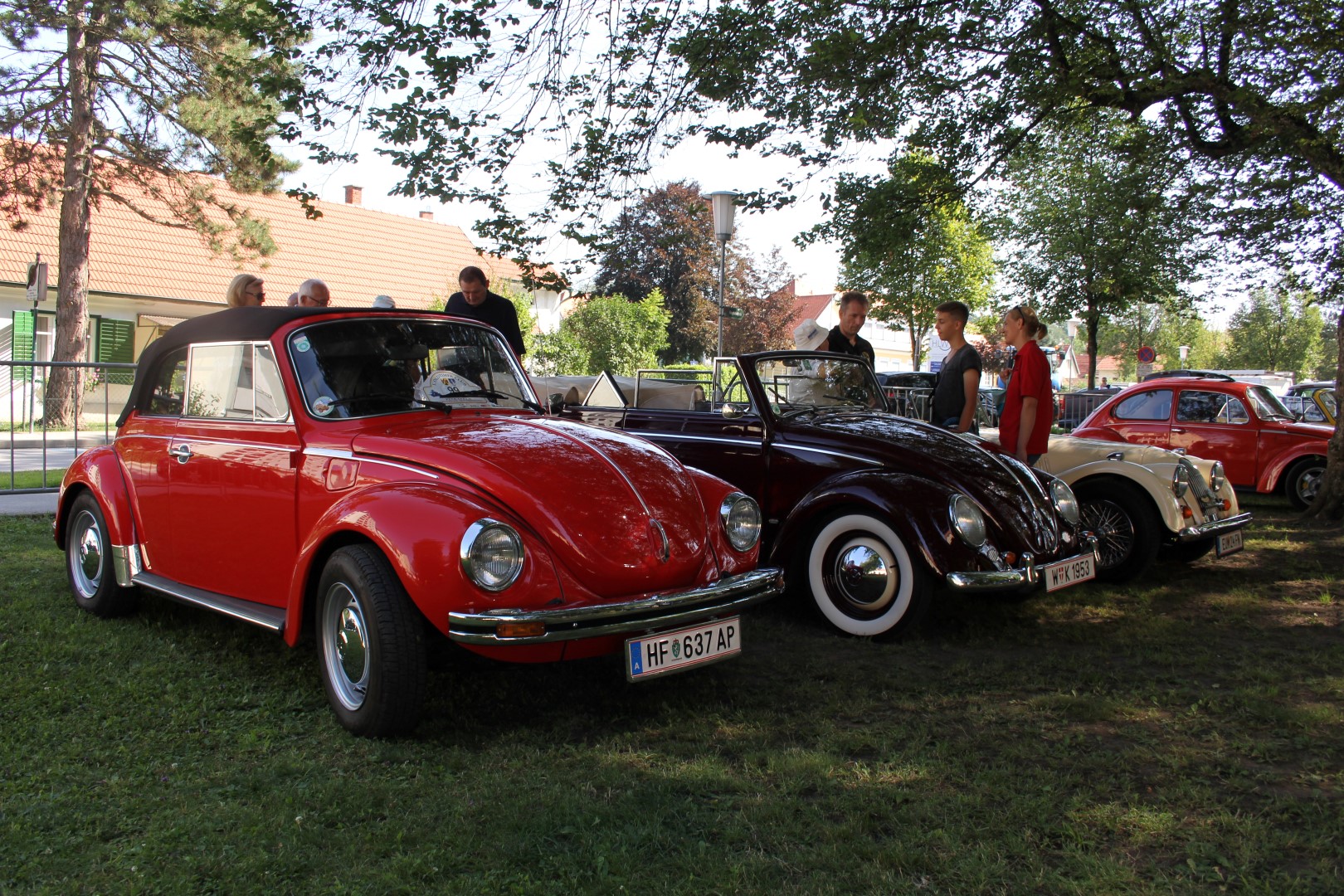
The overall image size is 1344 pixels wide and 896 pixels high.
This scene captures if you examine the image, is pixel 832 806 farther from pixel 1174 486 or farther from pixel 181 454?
pixel 1174 486

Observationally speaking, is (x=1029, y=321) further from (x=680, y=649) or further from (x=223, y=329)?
(x=223, y=329)

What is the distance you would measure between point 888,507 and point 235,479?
3.36 metres

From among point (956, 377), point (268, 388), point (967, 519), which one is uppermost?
point (956, 377)

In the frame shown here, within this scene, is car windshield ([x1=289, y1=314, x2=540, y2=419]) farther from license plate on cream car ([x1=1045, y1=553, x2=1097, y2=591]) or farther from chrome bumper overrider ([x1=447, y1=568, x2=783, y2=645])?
license plate on cream car ([x1=1045, y1=553, x2=1097, y2=591])

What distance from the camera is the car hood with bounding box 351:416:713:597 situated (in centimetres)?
381

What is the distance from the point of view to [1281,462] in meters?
11.6

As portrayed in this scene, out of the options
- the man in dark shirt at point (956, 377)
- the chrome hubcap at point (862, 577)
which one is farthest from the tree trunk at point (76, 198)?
the chrome hubcap at point (862, 577)

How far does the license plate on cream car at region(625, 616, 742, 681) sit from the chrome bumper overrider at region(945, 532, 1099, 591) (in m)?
1.58

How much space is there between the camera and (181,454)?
16.1 ft

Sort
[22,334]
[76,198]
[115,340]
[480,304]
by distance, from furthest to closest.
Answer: [115,340]
[22,334]
[76,198]
[480,304]

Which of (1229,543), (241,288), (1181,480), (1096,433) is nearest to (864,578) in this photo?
(1181,480)

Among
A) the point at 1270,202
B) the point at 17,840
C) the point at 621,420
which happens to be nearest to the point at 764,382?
the point at 621,420

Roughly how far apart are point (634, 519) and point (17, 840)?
7.49ft

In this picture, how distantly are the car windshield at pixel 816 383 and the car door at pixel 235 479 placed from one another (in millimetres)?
3227
